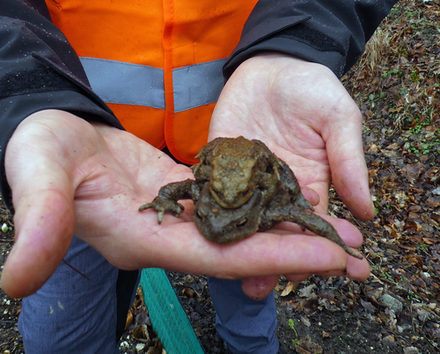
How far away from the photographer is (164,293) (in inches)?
194

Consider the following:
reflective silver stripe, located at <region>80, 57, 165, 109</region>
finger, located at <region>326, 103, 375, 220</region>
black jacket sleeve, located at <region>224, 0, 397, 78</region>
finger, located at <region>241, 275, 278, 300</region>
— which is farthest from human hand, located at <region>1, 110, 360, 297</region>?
black jacket sleeve, located at <region>224, 0, 397, 78</region>

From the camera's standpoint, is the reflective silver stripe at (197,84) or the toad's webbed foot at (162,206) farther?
the reflective silver stripe at (197,84)

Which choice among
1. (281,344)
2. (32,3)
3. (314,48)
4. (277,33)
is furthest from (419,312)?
(32,3)

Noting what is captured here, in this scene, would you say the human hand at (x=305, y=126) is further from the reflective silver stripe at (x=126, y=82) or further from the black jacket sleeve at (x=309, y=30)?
the reflective silver stripe at (x=126, y=82)

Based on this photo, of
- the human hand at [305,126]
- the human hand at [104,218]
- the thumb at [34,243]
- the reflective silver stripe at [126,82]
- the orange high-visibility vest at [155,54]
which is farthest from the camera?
the reflective silver stripe at [126,82]

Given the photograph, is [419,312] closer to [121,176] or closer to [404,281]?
[404,281]

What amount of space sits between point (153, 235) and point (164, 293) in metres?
2.67

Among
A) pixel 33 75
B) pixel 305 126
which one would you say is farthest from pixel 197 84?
pixel 33 75

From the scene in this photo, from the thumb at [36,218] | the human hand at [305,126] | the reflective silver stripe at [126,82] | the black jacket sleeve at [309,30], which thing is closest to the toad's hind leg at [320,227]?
A: the human hand at [305,126]

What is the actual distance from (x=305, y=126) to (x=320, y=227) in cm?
121

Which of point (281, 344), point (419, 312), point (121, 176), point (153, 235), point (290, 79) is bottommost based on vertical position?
point (281, 344)

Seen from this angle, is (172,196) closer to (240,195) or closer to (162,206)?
(162,206)

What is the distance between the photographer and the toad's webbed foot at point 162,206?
2711 mm

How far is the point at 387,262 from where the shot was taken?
5715mm
